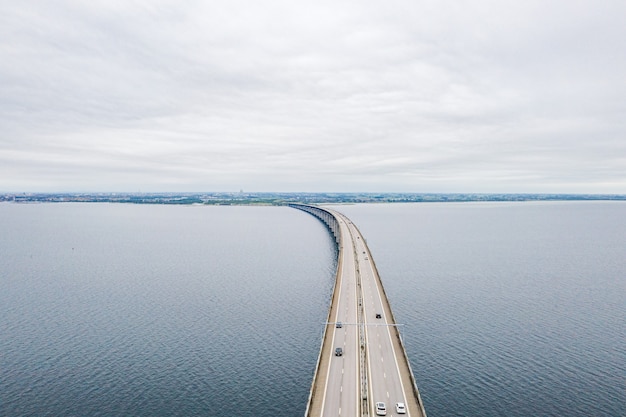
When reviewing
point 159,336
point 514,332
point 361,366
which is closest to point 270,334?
point 159,336

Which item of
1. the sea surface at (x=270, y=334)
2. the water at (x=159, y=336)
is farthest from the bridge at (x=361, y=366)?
the water at (x=159, y=336)

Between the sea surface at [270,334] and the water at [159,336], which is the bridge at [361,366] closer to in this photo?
the sea surface at [270,334]

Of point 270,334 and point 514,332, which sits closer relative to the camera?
point 270,334

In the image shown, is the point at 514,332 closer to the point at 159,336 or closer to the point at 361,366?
the point at 361,366

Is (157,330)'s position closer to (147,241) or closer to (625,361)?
(625,361)

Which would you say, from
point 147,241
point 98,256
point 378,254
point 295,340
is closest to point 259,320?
point 295,340
